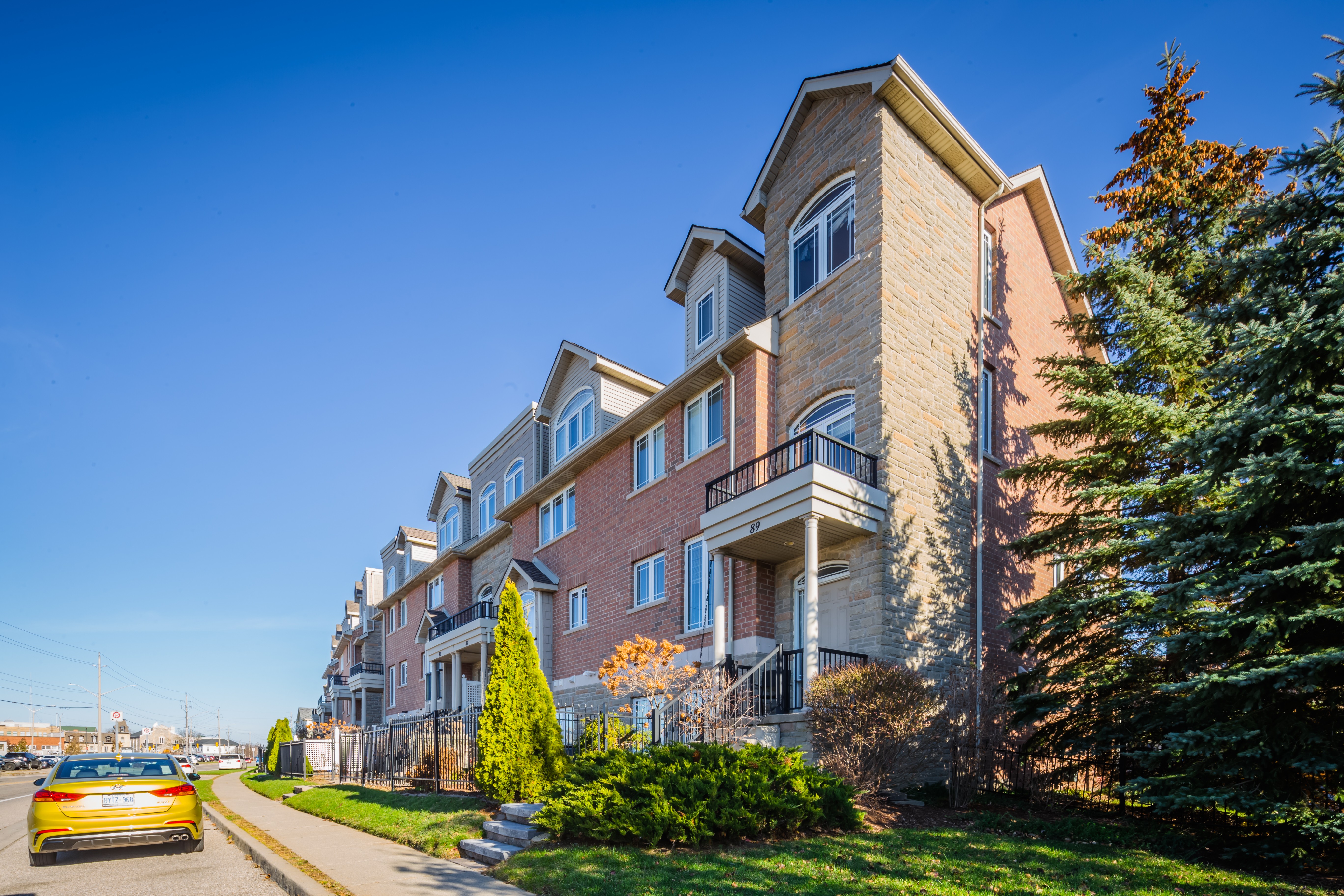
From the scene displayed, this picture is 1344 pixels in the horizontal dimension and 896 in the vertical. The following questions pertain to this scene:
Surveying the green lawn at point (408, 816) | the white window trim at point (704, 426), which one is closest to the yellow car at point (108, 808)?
the green lawn at point (408, 816)

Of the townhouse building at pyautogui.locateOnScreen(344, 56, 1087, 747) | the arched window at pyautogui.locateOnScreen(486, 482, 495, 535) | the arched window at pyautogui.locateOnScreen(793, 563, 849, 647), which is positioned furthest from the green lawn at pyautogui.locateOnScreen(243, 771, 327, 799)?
the arched window at pyautogui.locateOnScreen(793, 563, 849, 647)

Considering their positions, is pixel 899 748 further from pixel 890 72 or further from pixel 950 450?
pixel 890 72

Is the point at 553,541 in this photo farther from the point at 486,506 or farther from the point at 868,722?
the point at 868,722

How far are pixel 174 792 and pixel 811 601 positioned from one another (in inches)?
352

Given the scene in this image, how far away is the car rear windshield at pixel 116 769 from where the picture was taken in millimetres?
10281

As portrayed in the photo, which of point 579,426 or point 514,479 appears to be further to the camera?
point 514,479

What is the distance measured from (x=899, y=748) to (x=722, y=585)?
532 cm

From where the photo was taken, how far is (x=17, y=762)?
52.8 meters

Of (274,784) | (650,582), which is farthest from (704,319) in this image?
(274,784)

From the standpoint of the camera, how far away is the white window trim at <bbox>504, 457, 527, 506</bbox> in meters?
27.7

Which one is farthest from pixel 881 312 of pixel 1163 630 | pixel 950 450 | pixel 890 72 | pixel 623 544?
pixel 623 544

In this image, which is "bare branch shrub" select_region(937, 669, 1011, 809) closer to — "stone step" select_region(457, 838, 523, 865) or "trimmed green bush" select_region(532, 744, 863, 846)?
"trimmed green bush" select_region(532, 744, 863, 846)

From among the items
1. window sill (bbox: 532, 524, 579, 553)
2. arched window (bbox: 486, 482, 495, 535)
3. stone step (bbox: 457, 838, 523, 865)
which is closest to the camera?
stone step (bbox: 457, 838, 523, 865)

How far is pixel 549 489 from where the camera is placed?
24609 mm
